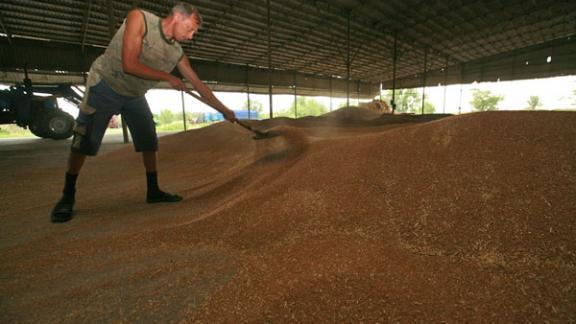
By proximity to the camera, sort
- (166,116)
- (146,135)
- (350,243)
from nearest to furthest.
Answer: (350,243) → (146,135) → (166,116)

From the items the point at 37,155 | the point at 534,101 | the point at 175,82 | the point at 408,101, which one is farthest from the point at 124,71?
the point at 534,101

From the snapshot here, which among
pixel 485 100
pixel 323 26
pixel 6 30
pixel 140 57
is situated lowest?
pixel 140 57

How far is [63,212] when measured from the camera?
1.72m

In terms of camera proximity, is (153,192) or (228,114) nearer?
(153,192)

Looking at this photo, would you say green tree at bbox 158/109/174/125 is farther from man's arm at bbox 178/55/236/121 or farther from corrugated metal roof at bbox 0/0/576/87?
man's arm at bbox 178/55/236/121

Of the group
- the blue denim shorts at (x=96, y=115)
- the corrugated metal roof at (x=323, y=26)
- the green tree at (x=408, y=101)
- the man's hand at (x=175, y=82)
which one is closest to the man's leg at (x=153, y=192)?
the blue denim shorts at (x=96, y=115)

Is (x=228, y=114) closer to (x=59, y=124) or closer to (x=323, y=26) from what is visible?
(x=59, y=124)

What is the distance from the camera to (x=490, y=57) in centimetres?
1817

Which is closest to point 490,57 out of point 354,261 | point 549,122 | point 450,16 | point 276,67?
point 450,16

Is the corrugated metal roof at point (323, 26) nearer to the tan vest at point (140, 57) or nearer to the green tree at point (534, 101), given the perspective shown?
the tan vest at point (140, 57)

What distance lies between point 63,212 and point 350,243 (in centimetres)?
184

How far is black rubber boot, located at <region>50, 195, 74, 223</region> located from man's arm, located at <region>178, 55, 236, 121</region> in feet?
4.06

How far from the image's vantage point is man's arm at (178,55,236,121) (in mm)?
2135

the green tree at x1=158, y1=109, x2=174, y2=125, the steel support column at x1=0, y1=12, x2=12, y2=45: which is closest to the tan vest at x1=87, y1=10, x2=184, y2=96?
the steel support column at x1=0, y1=12, x2=12, y2=45
